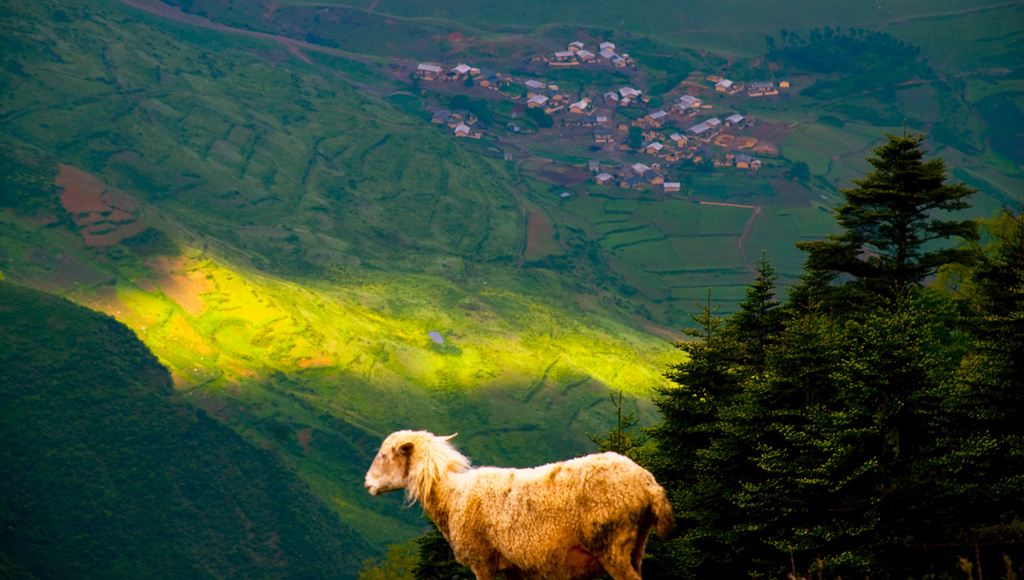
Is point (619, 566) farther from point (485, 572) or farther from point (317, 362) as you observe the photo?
point (317, 362)

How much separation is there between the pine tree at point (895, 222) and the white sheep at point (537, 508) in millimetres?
25339

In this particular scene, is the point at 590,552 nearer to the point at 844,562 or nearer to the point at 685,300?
the point at 844,562

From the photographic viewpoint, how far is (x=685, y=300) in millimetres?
162375

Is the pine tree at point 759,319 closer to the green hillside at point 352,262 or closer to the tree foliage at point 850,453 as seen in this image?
the tree foliage at point 850,453

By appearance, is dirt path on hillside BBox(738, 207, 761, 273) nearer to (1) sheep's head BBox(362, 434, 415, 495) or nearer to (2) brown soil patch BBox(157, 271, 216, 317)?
(2) brown soil patch BBox(157, 271, 216, 317)

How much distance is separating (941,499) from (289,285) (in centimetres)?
12277

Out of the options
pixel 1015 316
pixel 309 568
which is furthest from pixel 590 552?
pixel 309 568

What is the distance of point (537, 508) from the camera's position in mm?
18469

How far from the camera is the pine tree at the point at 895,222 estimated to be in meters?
38.2

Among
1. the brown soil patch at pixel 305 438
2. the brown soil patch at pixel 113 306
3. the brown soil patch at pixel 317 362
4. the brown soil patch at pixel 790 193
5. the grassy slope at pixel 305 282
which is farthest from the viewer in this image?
the brown soil patch at pixel 790 193

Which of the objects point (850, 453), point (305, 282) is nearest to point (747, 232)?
point (305, 282)

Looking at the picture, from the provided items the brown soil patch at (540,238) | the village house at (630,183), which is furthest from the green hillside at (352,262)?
the village house at (630,183)

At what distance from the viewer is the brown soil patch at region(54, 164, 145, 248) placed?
133250 millimetres

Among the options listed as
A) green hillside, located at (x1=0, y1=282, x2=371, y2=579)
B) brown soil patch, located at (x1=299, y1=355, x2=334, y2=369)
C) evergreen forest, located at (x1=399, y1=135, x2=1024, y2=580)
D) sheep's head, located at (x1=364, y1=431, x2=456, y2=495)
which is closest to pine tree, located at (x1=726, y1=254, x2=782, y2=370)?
evergreen forest, located at (x1=399, y1=135, x2=1024, y2=580)
